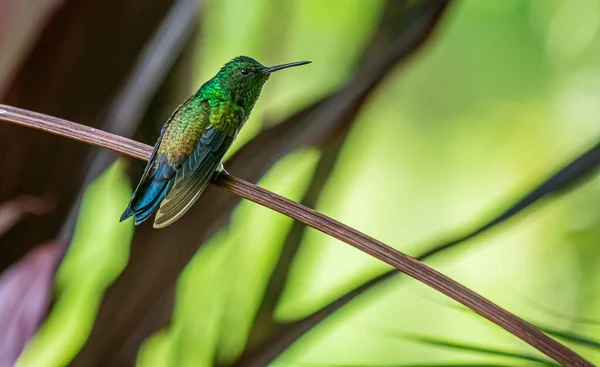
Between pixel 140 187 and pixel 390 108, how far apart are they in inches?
23.4

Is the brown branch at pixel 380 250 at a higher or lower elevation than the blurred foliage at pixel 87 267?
higher

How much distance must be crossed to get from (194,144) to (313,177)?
337 mm

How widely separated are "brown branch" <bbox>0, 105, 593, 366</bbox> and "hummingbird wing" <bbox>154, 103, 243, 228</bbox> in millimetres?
81

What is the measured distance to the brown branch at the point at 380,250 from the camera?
0.42 metres

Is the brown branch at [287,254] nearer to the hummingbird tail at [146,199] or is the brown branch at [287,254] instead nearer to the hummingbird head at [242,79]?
the hummingbird head at [242,79]

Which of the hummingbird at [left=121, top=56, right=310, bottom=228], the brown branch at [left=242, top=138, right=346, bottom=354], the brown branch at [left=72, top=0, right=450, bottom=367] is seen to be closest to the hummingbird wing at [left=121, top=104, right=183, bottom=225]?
the hummingbird at [left=121, top=56, right=310, bottom=228]

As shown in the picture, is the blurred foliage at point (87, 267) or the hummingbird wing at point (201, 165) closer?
the hummingbird wing at point (201, 165)

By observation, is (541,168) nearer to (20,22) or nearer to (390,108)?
(390,108)

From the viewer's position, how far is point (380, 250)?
442 millimetres

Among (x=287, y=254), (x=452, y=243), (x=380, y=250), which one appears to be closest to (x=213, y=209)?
(x=287, y=254)

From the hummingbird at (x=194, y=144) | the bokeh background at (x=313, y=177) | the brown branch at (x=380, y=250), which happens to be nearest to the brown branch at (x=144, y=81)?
the bokeh background at (x=313, y=177)

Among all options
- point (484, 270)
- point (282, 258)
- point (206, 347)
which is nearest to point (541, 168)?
point (484, 270)

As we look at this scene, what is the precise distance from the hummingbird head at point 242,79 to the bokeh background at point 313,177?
0.60 ft

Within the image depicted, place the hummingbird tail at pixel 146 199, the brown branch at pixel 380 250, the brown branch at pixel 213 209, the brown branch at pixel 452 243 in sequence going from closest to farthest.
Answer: the brown branch at pixel 380 250 < the hummingbird tail at pixel 146 199 < the brown branch at pixel 452 243 < the brown branch at pixel 213 209
